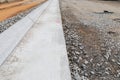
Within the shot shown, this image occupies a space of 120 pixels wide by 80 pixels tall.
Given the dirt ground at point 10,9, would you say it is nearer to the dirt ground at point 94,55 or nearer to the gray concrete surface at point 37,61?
the dirt ground at point 94,55

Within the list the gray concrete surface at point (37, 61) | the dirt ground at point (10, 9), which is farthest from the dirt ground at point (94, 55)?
the dirt ground at point (10, 9)

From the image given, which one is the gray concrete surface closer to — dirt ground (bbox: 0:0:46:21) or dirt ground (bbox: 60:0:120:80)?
dirt ground (bbox: 60:0:120:80)

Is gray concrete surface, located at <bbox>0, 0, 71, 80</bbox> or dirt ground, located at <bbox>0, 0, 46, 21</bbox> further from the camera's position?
dirt ground, located at <bbox>0, 0, 46, 21</bbox>

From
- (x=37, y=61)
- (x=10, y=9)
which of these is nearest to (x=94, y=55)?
(x=37, y=61)

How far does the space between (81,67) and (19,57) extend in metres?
2.01

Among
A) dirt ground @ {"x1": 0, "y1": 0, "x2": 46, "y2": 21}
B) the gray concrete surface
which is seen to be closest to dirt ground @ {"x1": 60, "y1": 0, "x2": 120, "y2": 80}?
the gray concrete surface

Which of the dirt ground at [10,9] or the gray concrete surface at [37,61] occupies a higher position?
the gray concrete surface at [37,61]

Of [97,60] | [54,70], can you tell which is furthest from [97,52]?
[54,70]

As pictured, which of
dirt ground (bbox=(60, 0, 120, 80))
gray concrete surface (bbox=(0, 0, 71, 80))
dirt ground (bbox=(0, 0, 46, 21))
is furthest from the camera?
dirt ground (bbox=(0, 0, 46, 21))

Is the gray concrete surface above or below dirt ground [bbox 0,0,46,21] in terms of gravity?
above

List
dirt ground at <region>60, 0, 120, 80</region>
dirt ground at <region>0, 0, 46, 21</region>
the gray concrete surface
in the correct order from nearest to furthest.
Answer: the gray concrete surface < dirt ground at <region>60, 0, 120, 80</region> < dirt ground at <region>0, 0, 46, 21</region>

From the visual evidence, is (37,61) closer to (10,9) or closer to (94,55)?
(94,55)

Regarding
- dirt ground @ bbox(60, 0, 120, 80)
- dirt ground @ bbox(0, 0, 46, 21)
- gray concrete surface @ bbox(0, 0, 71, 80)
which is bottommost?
dirt ground @ bbox(60, 0, 120, 80)

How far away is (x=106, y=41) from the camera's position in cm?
912
